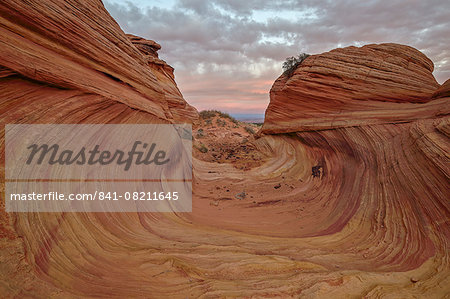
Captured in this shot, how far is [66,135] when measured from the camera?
4.04m

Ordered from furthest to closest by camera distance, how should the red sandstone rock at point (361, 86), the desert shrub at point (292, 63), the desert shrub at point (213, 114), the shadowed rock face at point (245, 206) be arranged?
the desert shrub at point (213, 114), the desert shrub at point (292, 63), the red sandstone rock at point (361, 86), the shadowed rock face at point (245, 206)

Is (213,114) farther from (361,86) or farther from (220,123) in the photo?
(361,86)

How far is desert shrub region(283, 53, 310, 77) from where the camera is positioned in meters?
12.8

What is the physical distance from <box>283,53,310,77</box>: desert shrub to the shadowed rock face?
140 inches

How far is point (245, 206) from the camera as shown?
716 centimetres

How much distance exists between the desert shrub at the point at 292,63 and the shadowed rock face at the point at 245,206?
3559 mm

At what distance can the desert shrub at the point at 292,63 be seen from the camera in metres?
12.8

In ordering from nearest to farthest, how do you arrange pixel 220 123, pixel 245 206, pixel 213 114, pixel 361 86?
pixel 245 206 → pixel 361 86 → pixel 220 123 → pixel 213 114

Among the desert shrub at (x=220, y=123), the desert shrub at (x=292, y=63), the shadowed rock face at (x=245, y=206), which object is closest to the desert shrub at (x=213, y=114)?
the desert shrub at (x=220, y=123)

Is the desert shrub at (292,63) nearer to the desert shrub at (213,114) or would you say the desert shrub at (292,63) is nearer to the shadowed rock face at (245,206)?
the shadowed rock face at (245,206)

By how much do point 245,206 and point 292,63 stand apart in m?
9.89

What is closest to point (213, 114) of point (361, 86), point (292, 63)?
point (292, 63)

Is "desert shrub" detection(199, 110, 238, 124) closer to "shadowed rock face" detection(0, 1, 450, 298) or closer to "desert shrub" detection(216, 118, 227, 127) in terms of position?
"desert shrub" detection(216, 118, 227, 127)

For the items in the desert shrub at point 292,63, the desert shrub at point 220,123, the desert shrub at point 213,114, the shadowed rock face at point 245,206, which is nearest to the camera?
the shadowed rock face at point 245,206
